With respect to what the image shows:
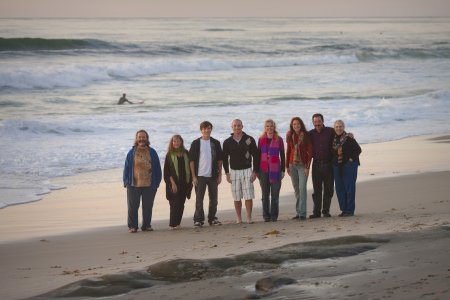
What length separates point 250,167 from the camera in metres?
6.86

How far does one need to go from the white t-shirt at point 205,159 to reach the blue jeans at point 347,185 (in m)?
1.78

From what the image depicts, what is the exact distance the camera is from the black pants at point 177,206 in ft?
22.3

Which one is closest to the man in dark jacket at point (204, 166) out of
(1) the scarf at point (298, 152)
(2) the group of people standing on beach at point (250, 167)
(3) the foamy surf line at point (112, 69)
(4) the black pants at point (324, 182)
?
(2) the group of people standing on beach at point (250, 167)

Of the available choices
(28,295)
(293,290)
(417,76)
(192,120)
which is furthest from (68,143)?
(417,76)

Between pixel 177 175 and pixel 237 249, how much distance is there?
7.04 feet

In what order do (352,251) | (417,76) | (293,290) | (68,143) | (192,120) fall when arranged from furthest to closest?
1. (417,76)
2. (192,120)
3. (68,143)
4. (352,251)
5. (293,290)

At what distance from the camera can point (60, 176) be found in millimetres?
10969

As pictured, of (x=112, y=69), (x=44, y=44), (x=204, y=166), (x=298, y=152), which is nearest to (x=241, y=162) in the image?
(x=204, y=166)

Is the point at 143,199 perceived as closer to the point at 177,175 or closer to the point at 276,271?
the point at 177,175

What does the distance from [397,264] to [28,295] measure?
10.1ft

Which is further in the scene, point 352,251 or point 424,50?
point 424,50

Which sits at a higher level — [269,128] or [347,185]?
[269,128]

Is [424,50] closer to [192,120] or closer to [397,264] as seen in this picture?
[192,120]

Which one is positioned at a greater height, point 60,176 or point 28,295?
point 60,176
